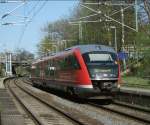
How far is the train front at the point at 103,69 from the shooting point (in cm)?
2455

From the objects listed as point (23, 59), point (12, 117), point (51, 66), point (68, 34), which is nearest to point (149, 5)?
point (51, 66)

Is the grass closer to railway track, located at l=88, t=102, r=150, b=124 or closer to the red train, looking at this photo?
the red train

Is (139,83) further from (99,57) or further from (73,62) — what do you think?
(99,57)

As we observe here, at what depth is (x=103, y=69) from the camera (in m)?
24.7

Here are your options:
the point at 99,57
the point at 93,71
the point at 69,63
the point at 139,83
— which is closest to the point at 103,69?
the point at 93,71

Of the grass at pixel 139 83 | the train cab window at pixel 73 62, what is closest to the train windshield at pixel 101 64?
the train cab window at pixel 73 62

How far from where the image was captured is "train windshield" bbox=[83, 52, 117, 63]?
25094 millimetres

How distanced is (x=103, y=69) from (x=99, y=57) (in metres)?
0.81

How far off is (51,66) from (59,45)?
68049 millimetres

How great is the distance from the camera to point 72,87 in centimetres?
2702

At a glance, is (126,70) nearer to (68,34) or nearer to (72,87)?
(72,87)

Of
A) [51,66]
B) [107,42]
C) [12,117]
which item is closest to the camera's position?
[12,117]

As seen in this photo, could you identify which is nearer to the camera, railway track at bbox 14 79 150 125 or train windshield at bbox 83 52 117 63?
railway track at bbox 14 79 150 125

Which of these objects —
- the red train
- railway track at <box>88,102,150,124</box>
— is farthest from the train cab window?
railway track at <box>88,102,150,124</box>
